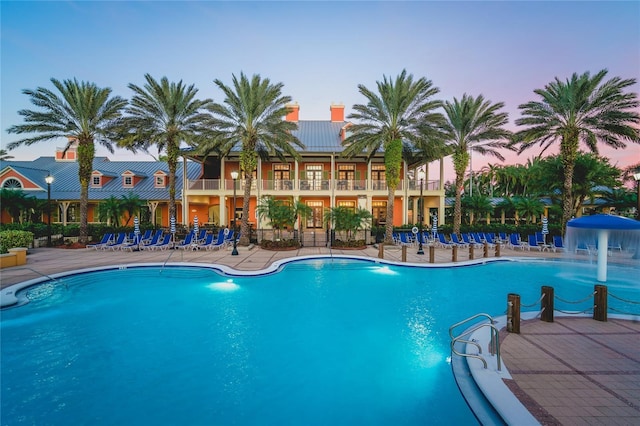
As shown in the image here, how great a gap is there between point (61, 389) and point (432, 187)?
1064 inches

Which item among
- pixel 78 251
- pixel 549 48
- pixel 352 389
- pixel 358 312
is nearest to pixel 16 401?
pixel 352 389

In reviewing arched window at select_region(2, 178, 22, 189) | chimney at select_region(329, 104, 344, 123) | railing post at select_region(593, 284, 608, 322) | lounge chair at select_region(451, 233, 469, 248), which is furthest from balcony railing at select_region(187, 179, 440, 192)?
railing post at select_region(593, 284, 608, 322)

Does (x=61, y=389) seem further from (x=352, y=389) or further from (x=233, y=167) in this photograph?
(x=233, y=167)

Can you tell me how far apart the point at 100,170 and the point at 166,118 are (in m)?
17.1

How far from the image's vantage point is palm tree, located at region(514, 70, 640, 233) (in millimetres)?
17844

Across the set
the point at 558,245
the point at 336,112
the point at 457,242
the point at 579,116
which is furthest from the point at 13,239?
the point at 579,116

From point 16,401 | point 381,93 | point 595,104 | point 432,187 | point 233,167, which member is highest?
point 381,93

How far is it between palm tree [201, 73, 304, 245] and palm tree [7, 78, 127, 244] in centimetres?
750

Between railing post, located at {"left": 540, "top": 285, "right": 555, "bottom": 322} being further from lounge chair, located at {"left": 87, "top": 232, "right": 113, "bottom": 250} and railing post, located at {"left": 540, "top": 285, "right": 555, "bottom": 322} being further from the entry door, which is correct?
lounge chair, located at {"left": 87, "top": 232, "right": 113, "bottom": 250}

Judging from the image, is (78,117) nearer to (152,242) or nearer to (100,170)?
(152,242)

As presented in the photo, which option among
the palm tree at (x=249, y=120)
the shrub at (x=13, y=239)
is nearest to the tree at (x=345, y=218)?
the palm tree at (x=249, y=120)

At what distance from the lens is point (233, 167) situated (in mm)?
28141

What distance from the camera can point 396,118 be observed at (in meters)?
20.0

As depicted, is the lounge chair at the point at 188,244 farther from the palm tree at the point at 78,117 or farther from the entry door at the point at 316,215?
the entry door at the point at 316,215
